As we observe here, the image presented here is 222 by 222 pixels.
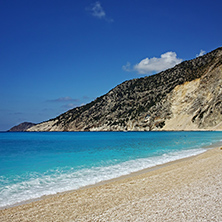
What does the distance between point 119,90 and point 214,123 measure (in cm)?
6414

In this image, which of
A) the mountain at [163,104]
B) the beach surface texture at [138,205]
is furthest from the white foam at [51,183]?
the mountain at [163,104]

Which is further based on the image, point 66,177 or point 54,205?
point 66,177

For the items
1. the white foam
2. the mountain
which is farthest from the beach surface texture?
the mountain

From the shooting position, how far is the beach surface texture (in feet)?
18.1

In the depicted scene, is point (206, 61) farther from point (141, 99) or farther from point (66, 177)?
point (66, 177)

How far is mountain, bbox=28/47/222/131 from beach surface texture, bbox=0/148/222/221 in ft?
243

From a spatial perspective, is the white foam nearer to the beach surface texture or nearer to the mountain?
the beach surface texture

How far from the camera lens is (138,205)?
21.0ft

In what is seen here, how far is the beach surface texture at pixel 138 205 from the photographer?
552cm

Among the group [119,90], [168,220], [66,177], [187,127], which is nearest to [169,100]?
[187,127]

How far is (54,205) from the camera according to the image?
290 inches

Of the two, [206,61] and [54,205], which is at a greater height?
[206,61]

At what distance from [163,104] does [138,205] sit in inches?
3596

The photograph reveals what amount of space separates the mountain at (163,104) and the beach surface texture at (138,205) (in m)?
74.1
